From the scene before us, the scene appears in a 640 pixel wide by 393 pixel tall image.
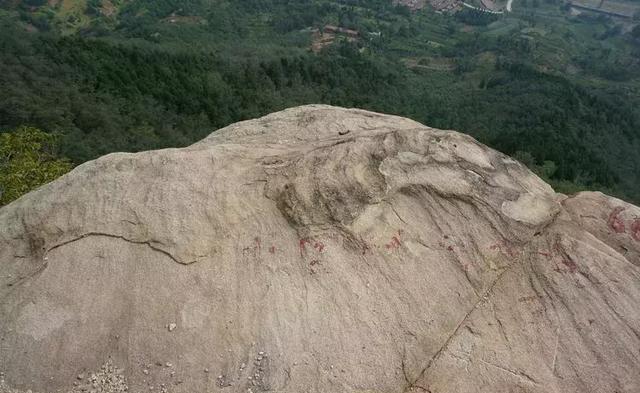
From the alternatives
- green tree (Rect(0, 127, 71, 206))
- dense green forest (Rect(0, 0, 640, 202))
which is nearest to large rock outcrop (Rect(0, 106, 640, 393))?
green tree (Rect(0, 127, 71, 206))

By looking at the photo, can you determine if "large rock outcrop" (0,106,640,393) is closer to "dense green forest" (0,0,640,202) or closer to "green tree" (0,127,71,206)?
"green tree" (0,127,71,206)

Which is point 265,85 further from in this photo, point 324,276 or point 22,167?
point 324,276

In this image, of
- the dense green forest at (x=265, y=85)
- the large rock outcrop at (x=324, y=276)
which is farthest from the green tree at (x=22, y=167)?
the dense green forest at (x=265, y=85)

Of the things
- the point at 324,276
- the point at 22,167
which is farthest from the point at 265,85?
the point at 324,276

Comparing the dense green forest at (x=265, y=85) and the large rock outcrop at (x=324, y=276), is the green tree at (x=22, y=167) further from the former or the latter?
the dense green forest at (x=265, y=85)

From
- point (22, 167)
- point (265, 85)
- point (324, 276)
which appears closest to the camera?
point (324, 276)

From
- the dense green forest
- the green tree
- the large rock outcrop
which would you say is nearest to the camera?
the large rock outcrop
